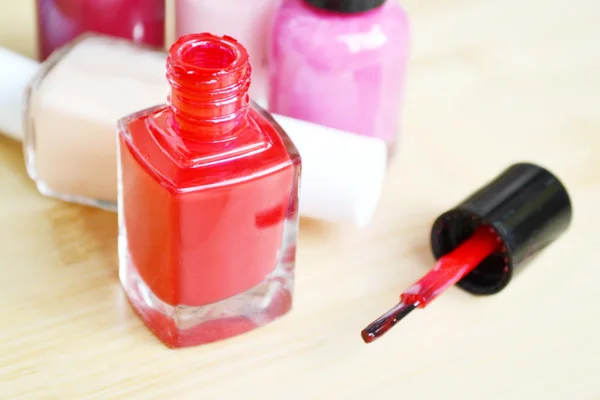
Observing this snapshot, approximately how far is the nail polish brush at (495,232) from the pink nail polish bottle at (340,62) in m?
0.10

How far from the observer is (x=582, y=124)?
0.71 metres

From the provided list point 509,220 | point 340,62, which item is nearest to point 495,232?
point 509,220

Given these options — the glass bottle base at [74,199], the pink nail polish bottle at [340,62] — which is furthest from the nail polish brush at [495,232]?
the glass bottle base at [74,199]

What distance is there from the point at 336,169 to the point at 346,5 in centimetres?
11

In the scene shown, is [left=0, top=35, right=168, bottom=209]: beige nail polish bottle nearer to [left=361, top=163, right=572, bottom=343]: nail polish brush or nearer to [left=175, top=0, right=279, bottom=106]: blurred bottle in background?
[left=175, top=0, right=279, bottom=106]: blurred bottle in background

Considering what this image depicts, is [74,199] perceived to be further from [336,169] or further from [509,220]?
[509,220]

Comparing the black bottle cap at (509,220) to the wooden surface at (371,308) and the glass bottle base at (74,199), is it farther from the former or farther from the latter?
the glass bottle base at (74,199)

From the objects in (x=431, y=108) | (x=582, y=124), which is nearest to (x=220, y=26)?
(x=431, y=108)

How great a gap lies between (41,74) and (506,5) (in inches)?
18.5

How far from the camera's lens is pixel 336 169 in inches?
22.0

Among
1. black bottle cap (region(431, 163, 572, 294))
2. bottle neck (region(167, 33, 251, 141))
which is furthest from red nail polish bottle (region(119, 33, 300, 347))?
black bottle cap (region(431, 163, 572, 294))

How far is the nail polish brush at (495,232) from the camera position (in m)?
0.53

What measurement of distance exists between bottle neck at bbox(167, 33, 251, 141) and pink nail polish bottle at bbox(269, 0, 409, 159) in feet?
0.42

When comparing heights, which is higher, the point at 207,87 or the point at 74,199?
the point at 207,87
